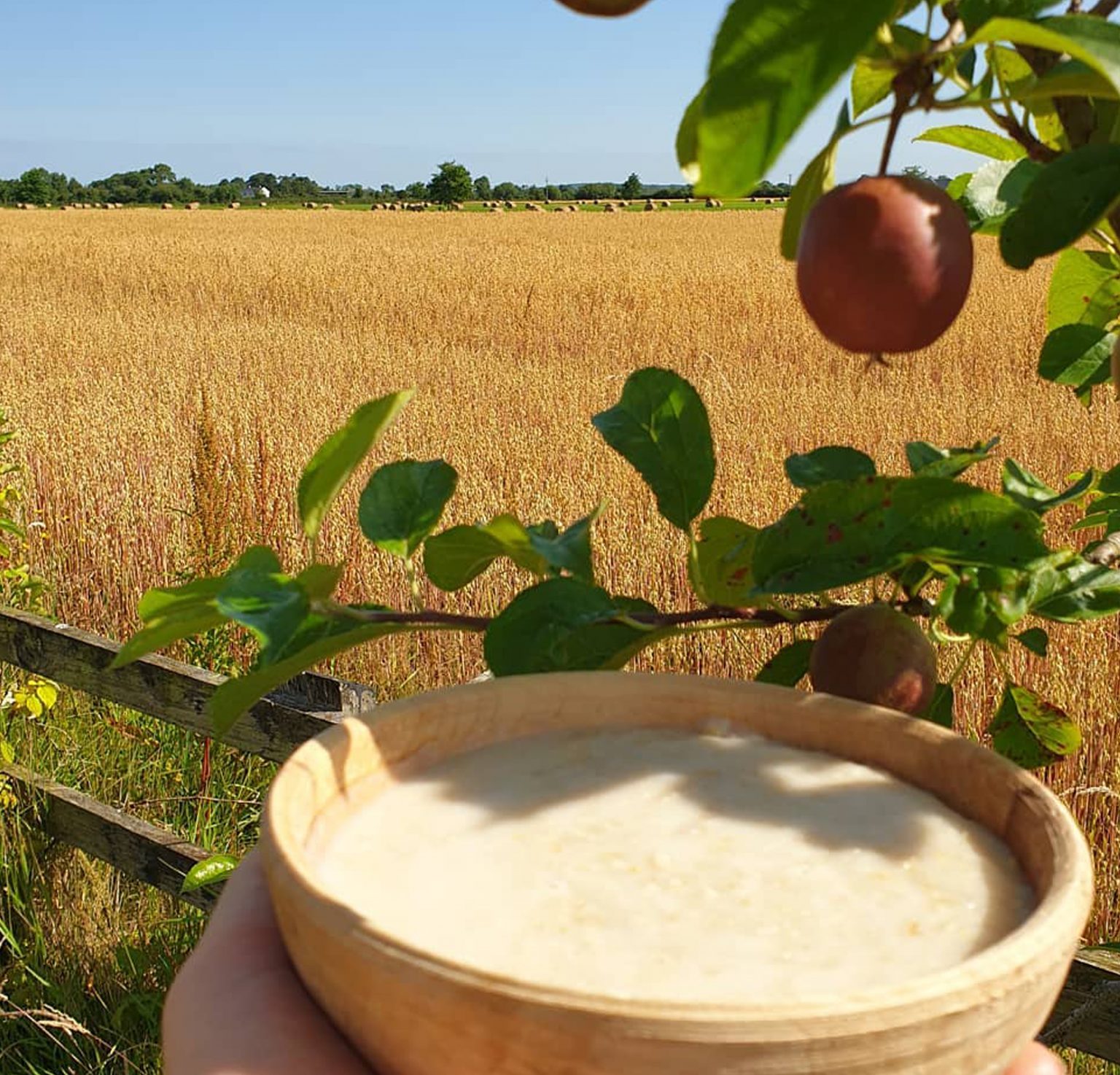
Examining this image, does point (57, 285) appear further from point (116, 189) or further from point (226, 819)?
point (116, 189)

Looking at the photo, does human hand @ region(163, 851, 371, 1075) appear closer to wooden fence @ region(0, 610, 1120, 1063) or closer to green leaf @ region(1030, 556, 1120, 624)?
green leaf @ region(1030, 556, 1120, 624)

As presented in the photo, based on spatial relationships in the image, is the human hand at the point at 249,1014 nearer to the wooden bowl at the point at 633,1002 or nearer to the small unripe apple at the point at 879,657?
the wooden bowl at the point at 633,1002

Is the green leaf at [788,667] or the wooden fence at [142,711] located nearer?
the green leaf at [788,667]

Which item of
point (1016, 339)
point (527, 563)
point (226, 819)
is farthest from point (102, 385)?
point (527, 563)

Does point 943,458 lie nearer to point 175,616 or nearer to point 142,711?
point 175,616

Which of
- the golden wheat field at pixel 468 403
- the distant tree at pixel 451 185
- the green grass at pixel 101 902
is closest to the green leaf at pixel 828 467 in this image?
the golden wheat field at pixel 468 403

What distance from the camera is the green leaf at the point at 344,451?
0.50 metres

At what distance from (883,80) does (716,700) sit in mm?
268

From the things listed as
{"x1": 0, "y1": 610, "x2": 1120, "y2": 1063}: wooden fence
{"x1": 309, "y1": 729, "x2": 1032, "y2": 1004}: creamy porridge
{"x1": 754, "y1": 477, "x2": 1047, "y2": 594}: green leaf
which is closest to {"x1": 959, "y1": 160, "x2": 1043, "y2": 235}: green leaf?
{"x1": 754, "y1": 477, "x2": 1047, "y2": 594}: green leaf

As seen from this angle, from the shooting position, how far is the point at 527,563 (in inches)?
23.7

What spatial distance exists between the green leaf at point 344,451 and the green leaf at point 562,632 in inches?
3.6

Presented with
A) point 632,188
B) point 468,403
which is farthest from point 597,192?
point 468,403

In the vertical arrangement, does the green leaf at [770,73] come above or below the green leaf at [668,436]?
above

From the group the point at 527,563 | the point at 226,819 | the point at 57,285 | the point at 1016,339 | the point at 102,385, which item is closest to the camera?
the point at 527,563
